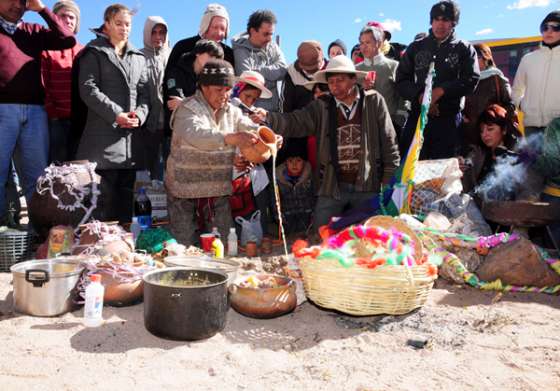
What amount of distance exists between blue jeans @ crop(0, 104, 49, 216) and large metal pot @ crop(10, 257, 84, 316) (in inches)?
66.4

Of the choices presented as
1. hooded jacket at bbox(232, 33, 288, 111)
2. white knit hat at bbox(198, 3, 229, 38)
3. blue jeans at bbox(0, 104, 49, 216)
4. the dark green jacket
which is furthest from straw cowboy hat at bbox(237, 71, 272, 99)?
the dark green jacket

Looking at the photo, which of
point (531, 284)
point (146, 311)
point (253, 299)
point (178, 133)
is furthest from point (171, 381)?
point (531, 284)

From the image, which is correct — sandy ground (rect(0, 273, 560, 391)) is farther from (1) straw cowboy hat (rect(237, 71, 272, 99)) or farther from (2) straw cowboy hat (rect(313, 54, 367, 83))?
(1) straw cowboy hat (rect(237, 71, 272, 99))

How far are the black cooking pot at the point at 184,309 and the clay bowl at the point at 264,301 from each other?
0.32 meters

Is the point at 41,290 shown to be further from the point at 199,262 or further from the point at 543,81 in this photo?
the point at 543,81

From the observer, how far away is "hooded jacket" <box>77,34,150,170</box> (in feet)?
15.9

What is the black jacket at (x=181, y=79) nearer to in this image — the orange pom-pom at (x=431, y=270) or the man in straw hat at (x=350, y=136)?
the man in straw hat at (x=350, y=136)

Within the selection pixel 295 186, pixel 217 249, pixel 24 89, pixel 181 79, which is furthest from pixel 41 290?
pixel 295 186

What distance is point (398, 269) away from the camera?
3.14 meters

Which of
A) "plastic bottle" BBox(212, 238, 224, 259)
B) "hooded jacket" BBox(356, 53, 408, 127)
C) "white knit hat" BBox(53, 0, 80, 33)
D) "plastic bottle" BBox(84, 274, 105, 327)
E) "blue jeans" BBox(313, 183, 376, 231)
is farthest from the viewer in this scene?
"hooded jacket" BBox(356, 53, 408, 127)

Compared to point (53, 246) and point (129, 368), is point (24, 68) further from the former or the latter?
point (129, 368)

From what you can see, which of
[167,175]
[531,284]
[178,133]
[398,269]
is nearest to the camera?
[398,269]

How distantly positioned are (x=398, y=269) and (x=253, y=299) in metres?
0.98

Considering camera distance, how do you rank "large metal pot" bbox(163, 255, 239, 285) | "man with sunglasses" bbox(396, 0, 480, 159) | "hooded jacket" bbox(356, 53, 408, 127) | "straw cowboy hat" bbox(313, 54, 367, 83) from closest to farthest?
"large metal pot" bbox(163, 255, 239, 285)
"straw cowboy hat" bbox(313, 54, 367, 83)
"man with sunglasses" bbox(396, 0, 480, 159)
"hooded jacket" bbox(356, 53, 408, 127)
